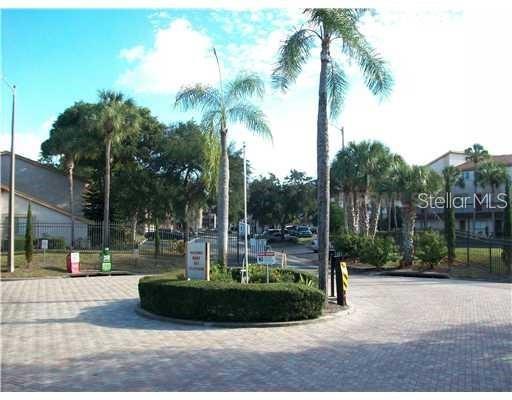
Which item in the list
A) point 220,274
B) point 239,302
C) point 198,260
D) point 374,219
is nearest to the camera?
point 239,302

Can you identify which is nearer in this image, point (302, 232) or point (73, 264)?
point (73, 264)

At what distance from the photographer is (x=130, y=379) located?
732 cm

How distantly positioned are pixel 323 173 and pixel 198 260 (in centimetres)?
416

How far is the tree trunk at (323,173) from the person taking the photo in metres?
14.4

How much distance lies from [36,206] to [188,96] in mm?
22293

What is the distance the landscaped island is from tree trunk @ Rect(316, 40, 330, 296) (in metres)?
1.97

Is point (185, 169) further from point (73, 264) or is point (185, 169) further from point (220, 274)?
point (220, 274)

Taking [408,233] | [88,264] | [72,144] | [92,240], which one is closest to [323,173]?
[408,233]

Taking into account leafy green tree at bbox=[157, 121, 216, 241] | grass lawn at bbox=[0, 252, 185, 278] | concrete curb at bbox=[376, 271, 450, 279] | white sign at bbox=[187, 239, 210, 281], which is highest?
leafy green tree at bbox=[157, 121, 216, 241]

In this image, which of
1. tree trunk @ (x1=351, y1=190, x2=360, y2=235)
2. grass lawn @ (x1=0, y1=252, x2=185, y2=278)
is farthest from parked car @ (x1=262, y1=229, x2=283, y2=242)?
grass lawn @ (x1=0, y1=252, x2=185, y2=278)

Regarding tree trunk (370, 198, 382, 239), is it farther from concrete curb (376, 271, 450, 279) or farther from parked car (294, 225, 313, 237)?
parked car (294, 225, 313, 237)

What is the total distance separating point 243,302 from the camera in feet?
38.6

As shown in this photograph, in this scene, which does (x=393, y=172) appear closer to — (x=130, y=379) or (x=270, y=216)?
(x=130, y=379)

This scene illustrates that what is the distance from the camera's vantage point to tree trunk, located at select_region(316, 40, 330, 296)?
47.3 feet
